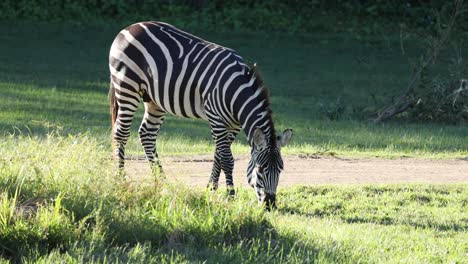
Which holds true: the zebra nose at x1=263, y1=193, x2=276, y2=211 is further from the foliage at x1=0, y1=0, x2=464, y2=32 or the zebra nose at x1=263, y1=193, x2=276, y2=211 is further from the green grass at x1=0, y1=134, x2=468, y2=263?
the foliage at x1=0, y1=0, x2=464, y2=32

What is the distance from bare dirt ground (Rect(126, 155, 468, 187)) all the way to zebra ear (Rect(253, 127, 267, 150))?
1431mm

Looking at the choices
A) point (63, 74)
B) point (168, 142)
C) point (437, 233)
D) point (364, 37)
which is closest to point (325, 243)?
point (437, 233)

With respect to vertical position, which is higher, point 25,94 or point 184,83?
point 184,83

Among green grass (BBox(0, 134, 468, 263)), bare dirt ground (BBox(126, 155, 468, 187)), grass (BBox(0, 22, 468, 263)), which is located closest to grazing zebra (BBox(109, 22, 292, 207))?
grass (BBox(0, 22, 468, 263))

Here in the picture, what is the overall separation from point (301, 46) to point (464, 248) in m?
17.3

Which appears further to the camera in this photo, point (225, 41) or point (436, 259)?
point (225, 41)

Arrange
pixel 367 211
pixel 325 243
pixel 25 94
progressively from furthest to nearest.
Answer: pixel 25 94, pixel 367 211, pixel 325 243

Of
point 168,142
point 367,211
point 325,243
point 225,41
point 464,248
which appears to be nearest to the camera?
point 325,243

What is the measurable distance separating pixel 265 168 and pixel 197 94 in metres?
1.63

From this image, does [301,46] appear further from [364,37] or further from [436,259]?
[436,259]

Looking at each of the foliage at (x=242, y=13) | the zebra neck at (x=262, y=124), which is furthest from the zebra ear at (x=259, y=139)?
the foliage at (x=242, y=13)

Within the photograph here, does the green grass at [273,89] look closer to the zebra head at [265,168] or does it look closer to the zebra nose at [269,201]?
the zebra head at [265,168]

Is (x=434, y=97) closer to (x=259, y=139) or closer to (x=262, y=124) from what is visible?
(x=262, y=124)

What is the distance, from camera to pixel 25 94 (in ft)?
60.7
